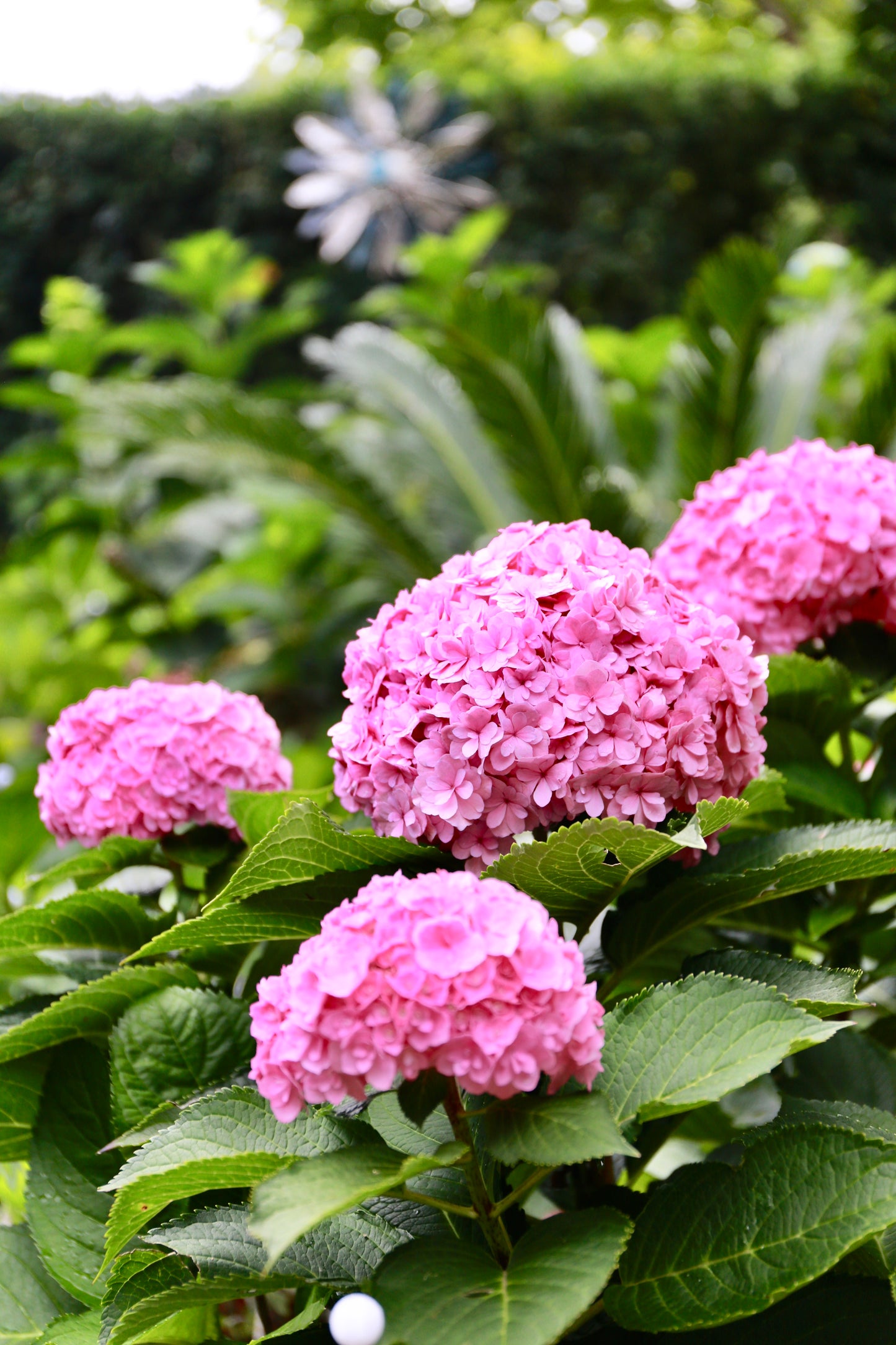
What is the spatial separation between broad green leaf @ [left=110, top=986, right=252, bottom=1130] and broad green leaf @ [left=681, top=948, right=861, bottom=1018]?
0.32 metres

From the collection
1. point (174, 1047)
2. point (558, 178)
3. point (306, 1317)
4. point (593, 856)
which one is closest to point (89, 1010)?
point (174, 1047)

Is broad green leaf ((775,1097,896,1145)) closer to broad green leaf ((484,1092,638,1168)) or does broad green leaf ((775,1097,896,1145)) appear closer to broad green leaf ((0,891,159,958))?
broad green leaf ((484,1092,638,1168))

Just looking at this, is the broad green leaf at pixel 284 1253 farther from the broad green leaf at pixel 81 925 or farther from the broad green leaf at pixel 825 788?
the broad green leaf at pixel 825 788

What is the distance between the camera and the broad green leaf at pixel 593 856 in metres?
0.60

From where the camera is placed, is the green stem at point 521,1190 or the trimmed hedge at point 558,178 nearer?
the green stem at point 521,1190

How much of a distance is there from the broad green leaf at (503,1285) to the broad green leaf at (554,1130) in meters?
0.05

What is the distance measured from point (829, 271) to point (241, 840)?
3.86m

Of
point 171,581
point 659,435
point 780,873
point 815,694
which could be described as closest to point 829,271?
point 659,435

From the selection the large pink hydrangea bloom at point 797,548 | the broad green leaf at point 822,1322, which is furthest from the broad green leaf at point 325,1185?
the large pink hydrangea bloom at point 797,548

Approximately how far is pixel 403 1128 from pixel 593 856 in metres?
0.21

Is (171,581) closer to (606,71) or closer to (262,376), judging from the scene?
(262,376)

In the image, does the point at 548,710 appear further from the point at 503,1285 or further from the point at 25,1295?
the point at 25,1295

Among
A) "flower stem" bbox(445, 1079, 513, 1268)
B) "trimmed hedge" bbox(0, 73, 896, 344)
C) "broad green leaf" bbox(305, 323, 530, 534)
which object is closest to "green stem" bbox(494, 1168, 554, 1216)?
"flower stem" bbox(445, 1079, 513, 1268)

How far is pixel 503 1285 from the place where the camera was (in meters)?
0.52
